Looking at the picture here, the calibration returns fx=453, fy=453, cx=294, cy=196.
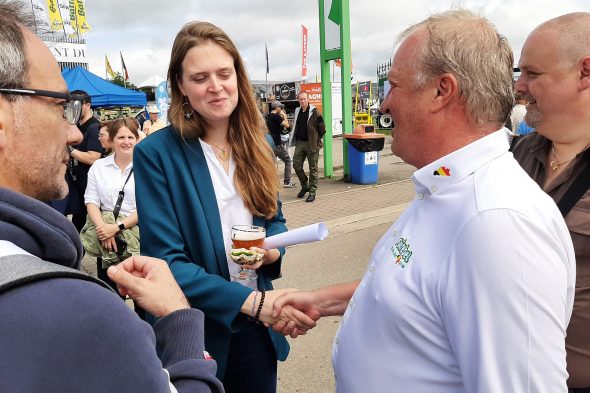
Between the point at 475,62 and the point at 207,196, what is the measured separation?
43.7 inches

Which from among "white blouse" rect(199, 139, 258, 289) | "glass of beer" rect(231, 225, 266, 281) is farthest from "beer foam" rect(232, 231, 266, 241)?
"white blouse" rect(199, 139, 258, 289)

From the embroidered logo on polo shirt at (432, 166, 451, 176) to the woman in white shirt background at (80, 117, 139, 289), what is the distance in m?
3.02

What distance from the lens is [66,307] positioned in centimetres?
73

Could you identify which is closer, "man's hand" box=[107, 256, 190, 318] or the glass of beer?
"man's hand" box=[107, 256, 190, 318]

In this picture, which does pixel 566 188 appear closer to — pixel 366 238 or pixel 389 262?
pixel 389 262

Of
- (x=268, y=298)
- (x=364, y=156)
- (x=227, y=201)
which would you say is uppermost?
(x=227, y=201)

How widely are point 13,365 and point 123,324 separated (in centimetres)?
17

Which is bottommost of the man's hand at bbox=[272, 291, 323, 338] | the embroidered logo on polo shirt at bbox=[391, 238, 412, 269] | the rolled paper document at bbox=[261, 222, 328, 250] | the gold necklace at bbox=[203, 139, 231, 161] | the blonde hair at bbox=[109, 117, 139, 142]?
the man's hand at bbox=[272, 291, 323, 338]

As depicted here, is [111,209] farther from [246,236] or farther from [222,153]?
[246,236]

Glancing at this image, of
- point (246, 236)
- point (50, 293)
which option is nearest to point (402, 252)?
point (246, 236)

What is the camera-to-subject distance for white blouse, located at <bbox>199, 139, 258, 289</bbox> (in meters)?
1.93

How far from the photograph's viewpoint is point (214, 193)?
6.14 feet

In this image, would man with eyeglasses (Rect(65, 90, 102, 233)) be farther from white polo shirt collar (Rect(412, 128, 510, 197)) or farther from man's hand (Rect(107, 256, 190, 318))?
white polo shirt collar (Rect(412, 128, 510, 197))

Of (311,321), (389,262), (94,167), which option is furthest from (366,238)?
(389,262)
